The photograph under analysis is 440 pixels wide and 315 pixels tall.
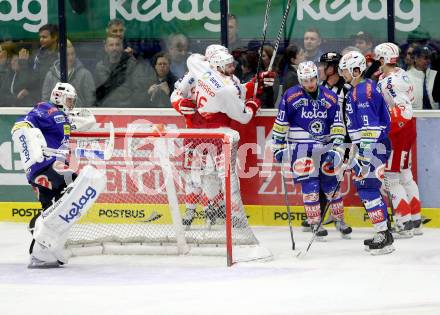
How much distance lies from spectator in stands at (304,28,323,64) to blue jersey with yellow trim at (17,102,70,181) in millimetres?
2315

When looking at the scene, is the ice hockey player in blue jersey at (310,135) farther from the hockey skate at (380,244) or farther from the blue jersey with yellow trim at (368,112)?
the hockey skate at (380,244)

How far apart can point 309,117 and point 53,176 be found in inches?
82.6

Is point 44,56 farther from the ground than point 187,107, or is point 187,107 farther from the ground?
point 44,56

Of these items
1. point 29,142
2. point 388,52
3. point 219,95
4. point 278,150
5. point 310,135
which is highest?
point 388,52

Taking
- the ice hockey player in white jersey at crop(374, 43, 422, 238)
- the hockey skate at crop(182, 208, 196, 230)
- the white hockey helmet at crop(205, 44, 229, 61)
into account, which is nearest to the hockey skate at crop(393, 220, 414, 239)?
the ice hockey player in white jersey at crop(374, 43, 422, 238)

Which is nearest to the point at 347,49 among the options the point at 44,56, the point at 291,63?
the point at 291,63

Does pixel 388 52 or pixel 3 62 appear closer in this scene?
pixel 388 52

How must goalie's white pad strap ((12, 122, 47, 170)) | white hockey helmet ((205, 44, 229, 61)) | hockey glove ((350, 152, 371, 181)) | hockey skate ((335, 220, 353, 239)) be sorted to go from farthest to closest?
1. white hockey helmet ((205, 44, 229, 61))
2. hockey skate ((335, 220, 353, 239))
3. hockey glove ((350, 152, 371, 181))
4. goalie's white pad strap ((12, 122, 47, 170))

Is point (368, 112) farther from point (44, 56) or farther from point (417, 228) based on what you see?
point (44, 56)

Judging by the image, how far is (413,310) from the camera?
843 cm

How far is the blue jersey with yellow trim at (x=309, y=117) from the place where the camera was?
34.9 feet

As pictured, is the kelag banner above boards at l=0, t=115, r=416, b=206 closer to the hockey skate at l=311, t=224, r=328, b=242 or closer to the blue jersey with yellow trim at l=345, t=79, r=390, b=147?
the hockey skate at l=311, t=224, r=328, b=242

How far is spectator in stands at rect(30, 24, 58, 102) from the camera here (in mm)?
11859

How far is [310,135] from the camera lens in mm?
10742
